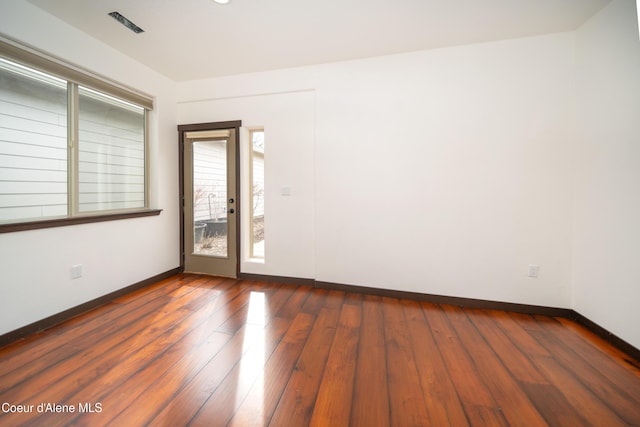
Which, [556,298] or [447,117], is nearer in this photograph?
[556,298]

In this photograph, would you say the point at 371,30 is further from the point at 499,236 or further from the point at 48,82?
the point at 48,82

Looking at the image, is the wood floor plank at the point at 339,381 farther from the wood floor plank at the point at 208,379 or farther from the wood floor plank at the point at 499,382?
the wood floor plank at the point at 499,382

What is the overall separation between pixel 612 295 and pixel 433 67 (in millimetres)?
2778

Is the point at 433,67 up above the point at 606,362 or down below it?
above

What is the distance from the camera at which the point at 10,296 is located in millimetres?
2170

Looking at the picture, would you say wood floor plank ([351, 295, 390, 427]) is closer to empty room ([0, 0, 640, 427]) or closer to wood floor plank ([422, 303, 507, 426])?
empty room ([0, 0, 640, 427])

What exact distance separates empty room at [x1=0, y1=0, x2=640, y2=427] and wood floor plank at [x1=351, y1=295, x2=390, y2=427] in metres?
0.02

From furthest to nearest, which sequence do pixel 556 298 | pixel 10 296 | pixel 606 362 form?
pixel 556 298
pixel 10 296
pixel 606 362

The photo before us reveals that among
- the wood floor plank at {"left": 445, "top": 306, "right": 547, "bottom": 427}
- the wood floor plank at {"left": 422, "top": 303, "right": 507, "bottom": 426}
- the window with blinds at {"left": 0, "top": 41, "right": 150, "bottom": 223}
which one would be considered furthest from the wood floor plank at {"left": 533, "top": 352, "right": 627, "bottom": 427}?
the window with blinds at {"left": 0, "top": 41, "right": 150, "bottom": 223}

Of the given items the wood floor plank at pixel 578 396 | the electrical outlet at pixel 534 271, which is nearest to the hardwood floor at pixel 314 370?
the wood floor plank at pixel 578 396

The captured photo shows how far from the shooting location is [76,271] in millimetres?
2656

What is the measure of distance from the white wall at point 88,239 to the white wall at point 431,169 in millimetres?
1265

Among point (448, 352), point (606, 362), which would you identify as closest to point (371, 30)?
point (448, 352)

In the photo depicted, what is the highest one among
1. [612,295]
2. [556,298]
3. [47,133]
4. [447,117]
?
[447,117]
